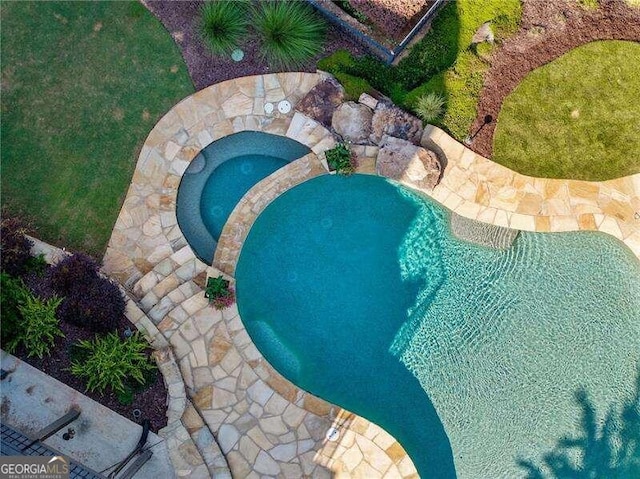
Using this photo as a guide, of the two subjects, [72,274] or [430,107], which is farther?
[430,107]

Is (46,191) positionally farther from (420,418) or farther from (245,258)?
(420,418)

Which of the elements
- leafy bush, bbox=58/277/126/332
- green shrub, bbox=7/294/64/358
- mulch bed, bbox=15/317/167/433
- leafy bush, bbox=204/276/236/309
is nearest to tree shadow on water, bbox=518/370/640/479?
leafy bush, bbox=204/276/236/309

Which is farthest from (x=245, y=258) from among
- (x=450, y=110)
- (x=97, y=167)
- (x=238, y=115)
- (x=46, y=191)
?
(x=450, y=110)

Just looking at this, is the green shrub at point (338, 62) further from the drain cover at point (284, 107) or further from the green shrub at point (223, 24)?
the green shrub at point (223, 24)

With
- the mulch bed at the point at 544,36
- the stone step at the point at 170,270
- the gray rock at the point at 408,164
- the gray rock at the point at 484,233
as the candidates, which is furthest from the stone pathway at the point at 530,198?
the stone step at the point at 170,270

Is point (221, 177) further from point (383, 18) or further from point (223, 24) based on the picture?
point (383, 18)

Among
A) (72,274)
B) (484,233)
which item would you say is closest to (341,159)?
(484,233)
